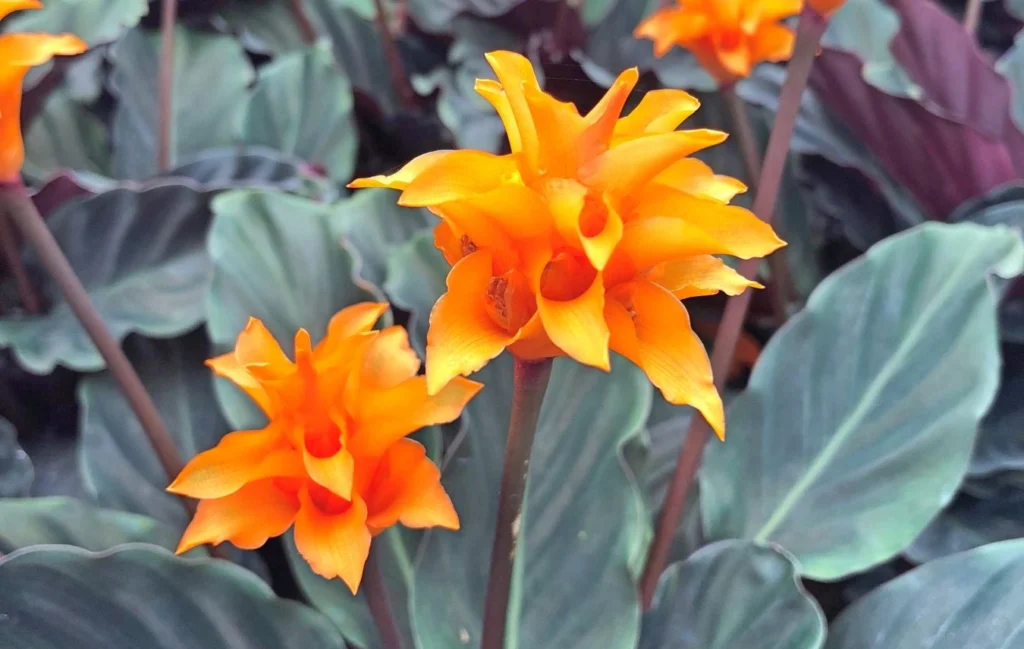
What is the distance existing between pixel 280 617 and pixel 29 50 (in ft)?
1.13

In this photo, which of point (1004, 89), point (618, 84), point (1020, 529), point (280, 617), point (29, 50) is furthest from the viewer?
point (1004, 89)

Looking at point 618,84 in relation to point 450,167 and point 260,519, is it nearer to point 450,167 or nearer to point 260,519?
point 450,167

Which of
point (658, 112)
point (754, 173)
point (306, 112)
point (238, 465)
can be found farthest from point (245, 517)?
point (306, 112)

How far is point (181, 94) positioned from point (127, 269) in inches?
12.6

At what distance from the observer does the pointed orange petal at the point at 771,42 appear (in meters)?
0.66

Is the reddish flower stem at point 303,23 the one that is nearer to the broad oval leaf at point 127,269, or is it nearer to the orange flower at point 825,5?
the broad oval leaf at point 127,269

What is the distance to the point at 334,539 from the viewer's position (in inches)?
12.9

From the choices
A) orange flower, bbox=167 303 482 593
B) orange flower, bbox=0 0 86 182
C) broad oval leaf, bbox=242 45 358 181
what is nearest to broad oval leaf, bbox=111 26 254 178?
broad oval leaf, bbox=242 45 358 181

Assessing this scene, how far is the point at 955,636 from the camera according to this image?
0.45m

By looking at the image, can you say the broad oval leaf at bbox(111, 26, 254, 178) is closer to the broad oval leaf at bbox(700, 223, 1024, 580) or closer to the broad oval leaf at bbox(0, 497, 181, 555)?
the broad oval leaf at bbox(0, 497, 181, 555)

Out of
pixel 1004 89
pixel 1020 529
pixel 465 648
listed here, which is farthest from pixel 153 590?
pixel 1004 89

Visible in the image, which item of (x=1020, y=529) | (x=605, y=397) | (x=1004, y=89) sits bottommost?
(x=1020, y=529)

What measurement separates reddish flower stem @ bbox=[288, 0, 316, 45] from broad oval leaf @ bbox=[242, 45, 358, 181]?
115mm

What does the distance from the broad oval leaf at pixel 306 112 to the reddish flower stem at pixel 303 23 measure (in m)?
0.12
